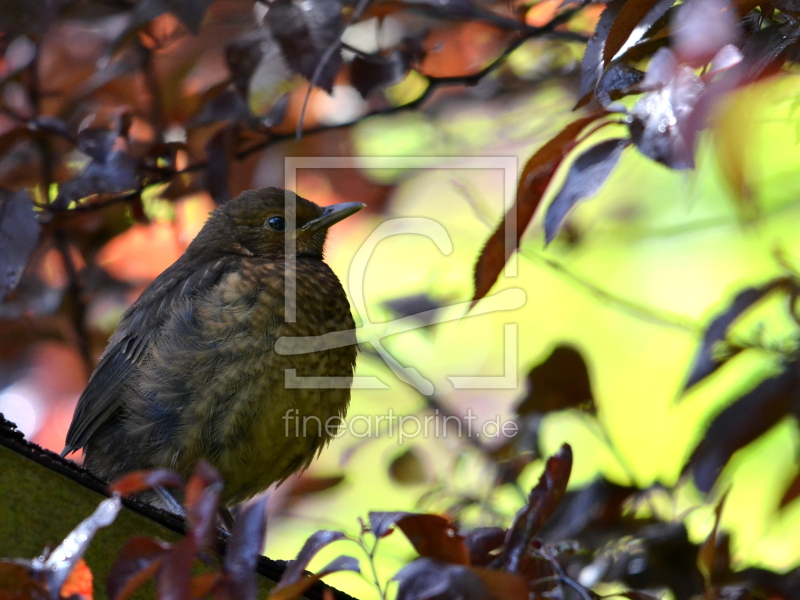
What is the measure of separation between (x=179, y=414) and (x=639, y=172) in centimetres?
311

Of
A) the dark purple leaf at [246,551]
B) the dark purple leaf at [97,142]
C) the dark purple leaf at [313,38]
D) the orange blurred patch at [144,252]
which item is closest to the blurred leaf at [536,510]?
the dark purple leaf at [246,551]

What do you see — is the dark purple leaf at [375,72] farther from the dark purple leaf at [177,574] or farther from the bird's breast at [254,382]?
the dark purple leaf at [177,574]

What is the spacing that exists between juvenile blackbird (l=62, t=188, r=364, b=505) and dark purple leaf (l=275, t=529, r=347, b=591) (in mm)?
1371

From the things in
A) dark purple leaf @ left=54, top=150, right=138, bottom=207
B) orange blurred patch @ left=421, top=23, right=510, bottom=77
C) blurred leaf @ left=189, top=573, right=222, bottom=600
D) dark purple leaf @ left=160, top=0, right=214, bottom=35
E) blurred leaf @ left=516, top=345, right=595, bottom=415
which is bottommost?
blurred leaf @ left=189, top=573, right=222, bottom=600

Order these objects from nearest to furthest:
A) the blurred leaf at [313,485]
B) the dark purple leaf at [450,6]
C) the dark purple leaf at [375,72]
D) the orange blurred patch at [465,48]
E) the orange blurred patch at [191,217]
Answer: the dark purple leaf at [450,6]
the dark purple leaf at [375,72]
the blurred leaf at [313,485]
the orange blurred patch at [465,48]
the orange blurred patch at [191,217]

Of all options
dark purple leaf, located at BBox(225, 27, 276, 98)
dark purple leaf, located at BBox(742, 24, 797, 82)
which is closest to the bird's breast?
dark purple leaf, located at BBox(225, 27, 276, 98)

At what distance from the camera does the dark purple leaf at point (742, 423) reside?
217cm

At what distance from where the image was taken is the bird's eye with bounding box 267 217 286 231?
3.21m

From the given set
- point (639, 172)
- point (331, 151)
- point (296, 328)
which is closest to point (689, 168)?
point (296, 328)

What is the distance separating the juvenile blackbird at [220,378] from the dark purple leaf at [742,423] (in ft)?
3.63

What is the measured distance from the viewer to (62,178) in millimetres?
3072

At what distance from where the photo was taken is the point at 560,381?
247 cm

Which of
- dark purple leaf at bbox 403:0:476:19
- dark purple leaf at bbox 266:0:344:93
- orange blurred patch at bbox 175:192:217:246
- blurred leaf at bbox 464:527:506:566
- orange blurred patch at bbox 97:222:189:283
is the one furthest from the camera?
orange blurred patch at bbox 175:192:217:246

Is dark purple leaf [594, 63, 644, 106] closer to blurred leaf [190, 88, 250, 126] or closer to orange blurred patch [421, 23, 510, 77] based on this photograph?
blurred leaf [190, 88, 250, 126]
